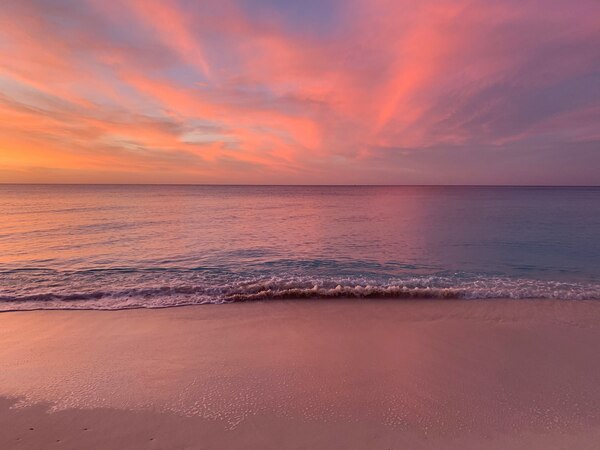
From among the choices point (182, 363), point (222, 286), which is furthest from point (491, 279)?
point (182, 363)

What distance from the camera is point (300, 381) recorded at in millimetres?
5094

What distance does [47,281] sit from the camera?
36.0 feet

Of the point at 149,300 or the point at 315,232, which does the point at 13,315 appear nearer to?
the point at 149,300

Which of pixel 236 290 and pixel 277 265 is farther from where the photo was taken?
pixel 277 265

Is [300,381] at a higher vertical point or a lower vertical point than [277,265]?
higher

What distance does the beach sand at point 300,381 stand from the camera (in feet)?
13.1

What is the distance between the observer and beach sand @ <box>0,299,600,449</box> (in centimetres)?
400

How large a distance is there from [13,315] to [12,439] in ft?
17.7

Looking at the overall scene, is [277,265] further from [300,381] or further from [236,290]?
[300,381]

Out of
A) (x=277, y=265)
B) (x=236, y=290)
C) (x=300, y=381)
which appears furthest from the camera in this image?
(x=277, y=265)

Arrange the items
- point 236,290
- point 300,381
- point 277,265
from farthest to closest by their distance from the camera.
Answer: point 277,265 < point 236,290 < point 300,381

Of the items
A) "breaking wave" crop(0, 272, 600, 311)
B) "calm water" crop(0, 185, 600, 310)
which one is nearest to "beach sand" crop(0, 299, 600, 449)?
"breaking wave" crop(0, 272, 600, 311)

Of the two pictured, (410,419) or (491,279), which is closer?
(410,419)

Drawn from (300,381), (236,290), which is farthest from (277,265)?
(300,381)
